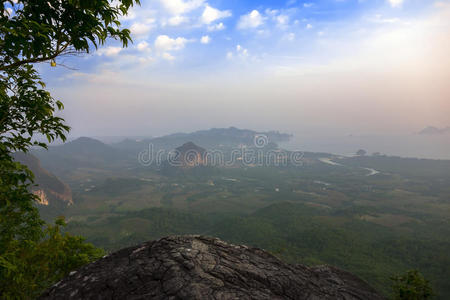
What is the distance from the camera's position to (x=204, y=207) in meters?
160

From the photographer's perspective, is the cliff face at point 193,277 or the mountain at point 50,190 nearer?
the cliff face at point 193,277

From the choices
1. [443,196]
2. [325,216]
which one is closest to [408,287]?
[325,216]

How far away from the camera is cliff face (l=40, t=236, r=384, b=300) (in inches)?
211

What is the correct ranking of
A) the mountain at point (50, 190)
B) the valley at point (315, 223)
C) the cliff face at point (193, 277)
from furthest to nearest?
1. the mountain at point (50, 190)
2. the valley at point (315, 223)
3. the cliff face at point (193, 277)

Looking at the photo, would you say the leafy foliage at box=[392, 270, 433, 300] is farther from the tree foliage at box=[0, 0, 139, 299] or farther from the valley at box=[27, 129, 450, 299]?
the valley at box=[27, 129, 450, 299]

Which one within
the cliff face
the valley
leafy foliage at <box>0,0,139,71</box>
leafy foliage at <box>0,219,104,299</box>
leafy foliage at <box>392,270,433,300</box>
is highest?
leafy foliage at <box>0,0,139,71</box>

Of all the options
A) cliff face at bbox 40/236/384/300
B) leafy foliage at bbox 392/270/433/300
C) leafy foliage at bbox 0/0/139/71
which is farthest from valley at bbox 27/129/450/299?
leafy foliage at bbox 0/0/139/71

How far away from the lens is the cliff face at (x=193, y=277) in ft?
17.6

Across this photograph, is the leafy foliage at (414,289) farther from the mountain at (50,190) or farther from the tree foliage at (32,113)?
the mountain at (50,190)

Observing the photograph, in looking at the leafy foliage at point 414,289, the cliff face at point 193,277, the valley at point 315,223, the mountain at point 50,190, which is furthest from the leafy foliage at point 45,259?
the mountain at point 50,190

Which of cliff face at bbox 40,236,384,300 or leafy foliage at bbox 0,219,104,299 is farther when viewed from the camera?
leafy foliage at bbox 0,219,104,299

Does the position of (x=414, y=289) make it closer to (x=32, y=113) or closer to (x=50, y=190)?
(x=32, y=113)

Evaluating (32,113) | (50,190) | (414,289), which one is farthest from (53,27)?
(50,190)

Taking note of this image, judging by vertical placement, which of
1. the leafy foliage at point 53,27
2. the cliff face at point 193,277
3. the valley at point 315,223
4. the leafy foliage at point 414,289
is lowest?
the valley at point 315,223
